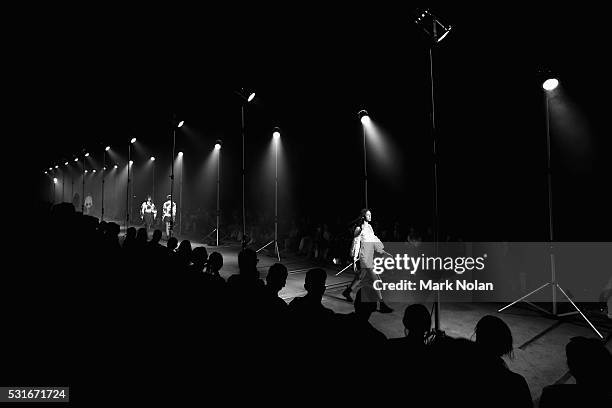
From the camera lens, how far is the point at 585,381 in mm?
2043

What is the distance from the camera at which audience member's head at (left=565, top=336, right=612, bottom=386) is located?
1.98 metres

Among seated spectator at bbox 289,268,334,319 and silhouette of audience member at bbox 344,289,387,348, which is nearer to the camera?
silhouette of audience member at bbox 344,289,387,348

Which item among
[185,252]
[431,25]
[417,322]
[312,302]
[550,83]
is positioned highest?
[431,25]

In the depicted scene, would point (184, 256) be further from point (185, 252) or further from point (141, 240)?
point (141, 240)

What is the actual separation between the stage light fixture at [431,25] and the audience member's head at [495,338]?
4.63 metres

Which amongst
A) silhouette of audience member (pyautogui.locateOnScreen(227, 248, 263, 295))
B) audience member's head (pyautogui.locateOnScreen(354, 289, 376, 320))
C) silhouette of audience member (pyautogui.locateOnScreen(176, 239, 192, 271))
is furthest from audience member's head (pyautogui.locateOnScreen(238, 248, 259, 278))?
audience member's head (pyautogui.locateOnScreen(354, 289, 376, 320))

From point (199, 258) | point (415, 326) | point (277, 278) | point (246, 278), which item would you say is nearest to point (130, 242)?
point (199, 258)

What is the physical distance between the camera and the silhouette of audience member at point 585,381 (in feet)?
5.90

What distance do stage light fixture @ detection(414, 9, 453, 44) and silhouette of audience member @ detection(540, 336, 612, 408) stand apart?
487 cm

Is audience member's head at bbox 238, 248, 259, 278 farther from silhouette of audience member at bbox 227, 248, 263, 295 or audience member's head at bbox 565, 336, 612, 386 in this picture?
audience member's head at bbox 565, 336, 612, 386

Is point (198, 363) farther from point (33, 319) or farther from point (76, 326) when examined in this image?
point (33, 319)

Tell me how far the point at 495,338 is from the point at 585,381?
1.76 feet

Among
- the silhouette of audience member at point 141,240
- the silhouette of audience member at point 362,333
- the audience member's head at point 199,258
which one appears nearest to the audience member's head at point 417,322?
the silhouette of audience member at point 362,333

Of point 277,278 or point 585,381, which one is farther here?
point 277,278
